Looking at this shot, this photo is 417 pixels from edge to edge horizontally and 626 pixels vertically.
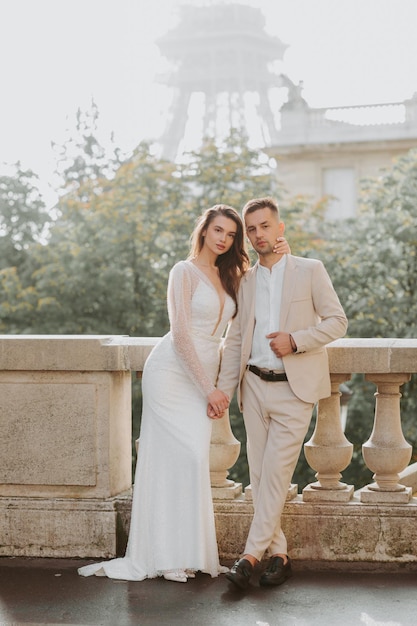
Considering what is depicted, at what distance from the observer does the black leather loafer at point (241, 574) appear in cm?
548

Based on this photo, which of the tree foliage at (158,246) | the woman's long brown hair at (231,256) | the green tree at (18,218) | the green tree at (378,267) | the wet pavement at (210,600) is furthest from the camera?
the green tree at (18,218)

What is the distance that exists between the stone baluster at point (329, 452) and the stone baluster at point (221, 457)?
440mm

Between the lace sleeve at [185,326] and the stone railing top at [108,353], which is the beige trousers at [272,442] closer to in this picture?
the lace sleeve at [185,326]

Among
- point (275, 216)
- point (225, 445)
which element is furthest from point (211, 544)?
point (275, 216)

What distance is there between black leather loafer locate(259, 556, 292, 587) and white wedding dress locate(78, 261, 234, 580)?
0.30 metres

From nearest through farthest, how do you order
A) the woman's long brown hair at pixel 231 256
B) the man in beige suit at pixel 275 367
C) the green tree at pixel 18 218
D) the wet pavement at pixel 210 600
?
the wet pavement at pixel 210 600 → the man in beige suit at pixel 275 367 → the woman's long brown hair at pixel 231 256 → the green tree at pixel 18 218

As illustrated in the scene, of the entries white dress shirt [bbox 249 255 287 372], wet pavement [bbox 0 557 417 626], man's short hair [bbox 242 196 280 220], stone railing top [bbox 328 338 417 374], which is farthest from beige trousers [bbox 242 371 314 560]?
man's short hair [bbox 242 196 280 220]

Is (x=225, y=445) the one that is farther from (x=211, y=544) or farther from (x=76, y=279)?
(x=76, y=279)

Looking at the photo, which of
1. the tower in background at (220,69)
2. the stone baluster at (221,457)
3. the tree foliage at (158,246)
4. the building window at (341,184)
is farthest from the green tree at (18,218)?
the tower in background at (220,69)

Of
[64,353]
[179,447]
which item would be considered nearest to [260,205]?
[179,447]

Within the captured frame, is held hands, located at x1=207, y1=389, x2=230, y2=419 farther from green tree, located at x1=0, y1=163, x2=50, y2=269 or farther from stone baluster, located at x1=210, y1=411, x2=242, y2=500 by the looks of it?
green tree, located at x1=0, y1=163, x2=50, y2=269

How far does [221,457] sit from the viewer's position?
627cm

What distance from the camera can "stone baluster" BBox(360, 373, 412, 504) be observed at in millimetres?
6043

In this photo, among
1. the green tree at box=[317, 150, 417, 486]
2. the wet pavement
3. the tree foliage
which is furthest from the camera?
the tree foliage
